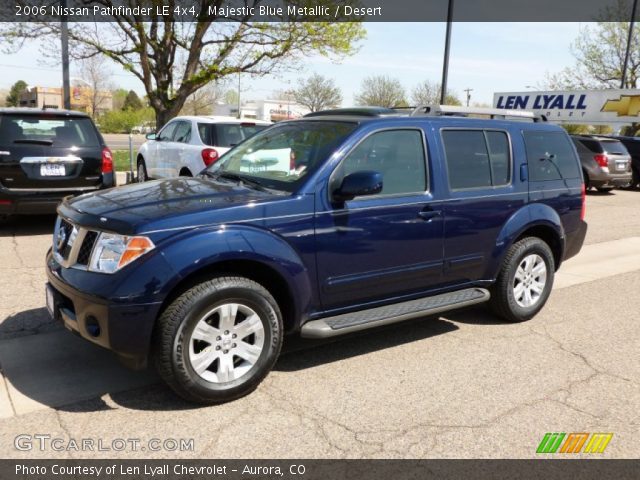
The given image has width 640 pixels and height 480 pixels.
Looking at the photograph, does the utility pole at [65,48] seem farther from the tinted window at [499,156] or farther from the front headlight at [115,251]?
the front headlight at [115,251]

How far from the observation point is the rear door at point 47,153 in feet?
24.9

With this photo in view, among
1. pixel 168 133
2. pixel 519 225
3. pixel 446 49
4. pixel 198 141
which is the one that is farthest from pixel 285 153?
pixel 446 49

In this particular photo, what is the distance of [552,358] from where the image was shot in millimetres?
4484

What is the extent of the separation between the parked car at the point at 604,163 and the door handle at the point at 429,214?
14.1 meters

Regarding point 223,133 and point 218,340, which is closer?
point 218,340

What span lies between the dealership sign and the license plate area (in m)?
25.9

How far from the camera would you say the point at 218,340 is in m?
3.53

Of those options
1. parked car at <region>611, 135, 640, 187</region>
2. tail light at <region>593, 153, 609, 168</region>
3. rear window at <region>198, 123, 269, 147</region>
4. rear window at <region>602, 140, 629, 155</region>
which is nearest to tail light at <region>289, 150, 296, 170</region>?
rear window at <region>198, 123, 269, 147</region>

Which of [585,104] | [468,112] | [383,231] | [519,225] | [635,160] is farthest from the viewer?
[585,104]

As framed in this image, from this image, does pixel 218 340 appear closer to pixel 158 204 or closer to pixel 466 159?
pixel 158 204

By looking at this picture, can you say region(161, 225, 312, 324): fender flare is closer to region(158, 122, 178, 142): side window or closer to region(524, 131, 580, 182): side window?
region(524, 131, 580, 182): side window

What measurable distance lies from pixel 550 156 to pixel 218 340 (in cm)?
366

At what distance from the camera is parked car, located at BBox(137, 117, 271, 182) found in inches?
369

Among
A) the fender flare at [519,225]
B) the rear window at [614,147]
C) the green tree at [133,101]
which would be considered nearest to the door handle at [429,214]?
A: the fender flare at [519,225]
